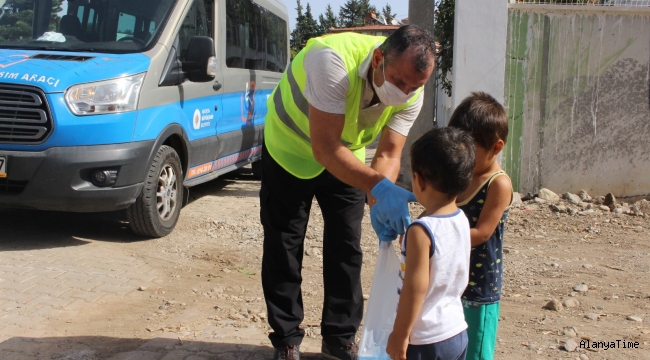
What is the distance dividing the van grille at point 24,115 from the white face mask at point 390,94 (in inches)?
115

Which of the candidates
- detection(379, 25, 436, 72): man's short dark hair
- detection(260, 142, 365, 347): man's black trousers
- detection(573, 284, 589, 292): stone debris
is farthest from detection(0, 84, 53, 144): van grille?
detection(573, 284, 589, 292): stone debris

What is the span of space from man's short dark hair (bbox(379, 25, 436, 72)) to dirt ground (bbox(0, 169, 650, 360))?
1.64 metres

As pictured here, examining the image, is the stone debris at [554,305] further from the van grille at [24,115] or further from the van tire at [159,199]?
the van grille at [24,115]

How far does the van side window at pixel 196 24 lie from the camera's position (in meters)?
5.75

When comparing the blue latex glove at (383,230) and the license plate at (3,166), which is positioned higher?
the blue latex glove at (383,230)

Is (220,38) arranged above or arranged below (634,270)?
above

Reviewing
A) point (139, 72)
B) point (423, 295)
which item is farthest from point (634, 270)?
point (139, 72)

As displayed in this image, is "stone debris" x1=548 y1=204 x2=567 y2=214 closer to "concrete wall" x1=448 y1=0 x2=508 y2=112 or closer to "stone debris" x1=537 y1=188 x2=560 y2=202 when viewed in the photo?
"stone debris" x1=537 y1=188 x2=560 y2=202

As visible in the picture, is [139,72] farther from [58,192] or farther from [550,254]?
[550,254]

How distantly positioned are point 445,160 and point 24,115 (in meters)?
3.68

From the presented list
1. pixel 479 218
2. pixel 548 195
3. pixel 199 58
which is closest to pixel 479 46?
pixel 548 195

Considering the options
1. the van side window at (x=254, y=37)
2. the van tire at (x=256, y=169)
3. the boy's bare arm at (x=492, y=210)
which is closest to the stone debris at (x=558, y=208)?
the van side window at (x=254, y=37)

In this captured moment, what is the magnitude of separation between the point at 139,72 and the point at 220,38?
166 cm

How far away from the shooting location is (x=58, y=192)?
4797 mm
